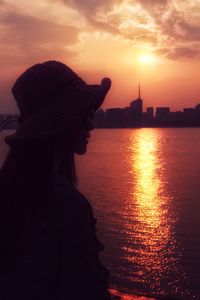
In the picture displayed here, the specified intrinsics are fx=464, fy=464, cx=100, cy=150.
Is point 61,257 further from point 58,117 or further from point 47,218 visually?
point 58,117

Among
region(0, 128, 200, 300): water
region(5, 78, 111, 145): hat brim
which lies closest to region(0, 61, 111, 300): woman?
region(5, 78, 111, 145): hat brim

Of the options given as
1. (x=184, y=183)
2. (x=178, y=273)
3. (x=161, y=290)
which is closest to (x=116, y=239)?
(x=178, y=273)

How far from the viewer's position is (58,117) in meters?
1.54

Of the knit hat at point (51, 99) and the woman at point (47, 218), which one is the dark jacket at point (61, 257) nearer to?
the woman at point (47, 218)

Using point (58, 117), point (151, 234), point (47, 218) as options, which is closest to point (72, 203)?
point (47, 218)

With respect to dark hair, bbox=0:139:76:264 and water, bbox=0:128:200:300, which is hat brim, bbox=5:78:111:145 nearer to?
dark hair, bbox=0:139:76:264

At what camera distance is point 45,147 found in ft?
5.12

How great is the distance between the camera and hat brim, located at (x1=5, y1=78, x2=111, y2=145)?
1.53 m

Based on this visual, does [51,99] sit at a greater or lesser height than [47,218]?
greater

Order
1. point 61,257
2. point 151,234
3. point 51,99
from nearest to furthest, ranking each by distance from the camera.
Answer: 1. point 61,257
2. point 51,99
3. point 151,234

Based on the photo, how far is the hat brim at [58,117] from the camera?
1.53m

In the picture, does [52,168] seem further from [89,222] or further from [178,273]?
[178,273]

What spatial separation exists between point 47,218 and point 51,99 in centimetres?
41

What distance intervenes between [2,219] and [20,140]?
264 mm
